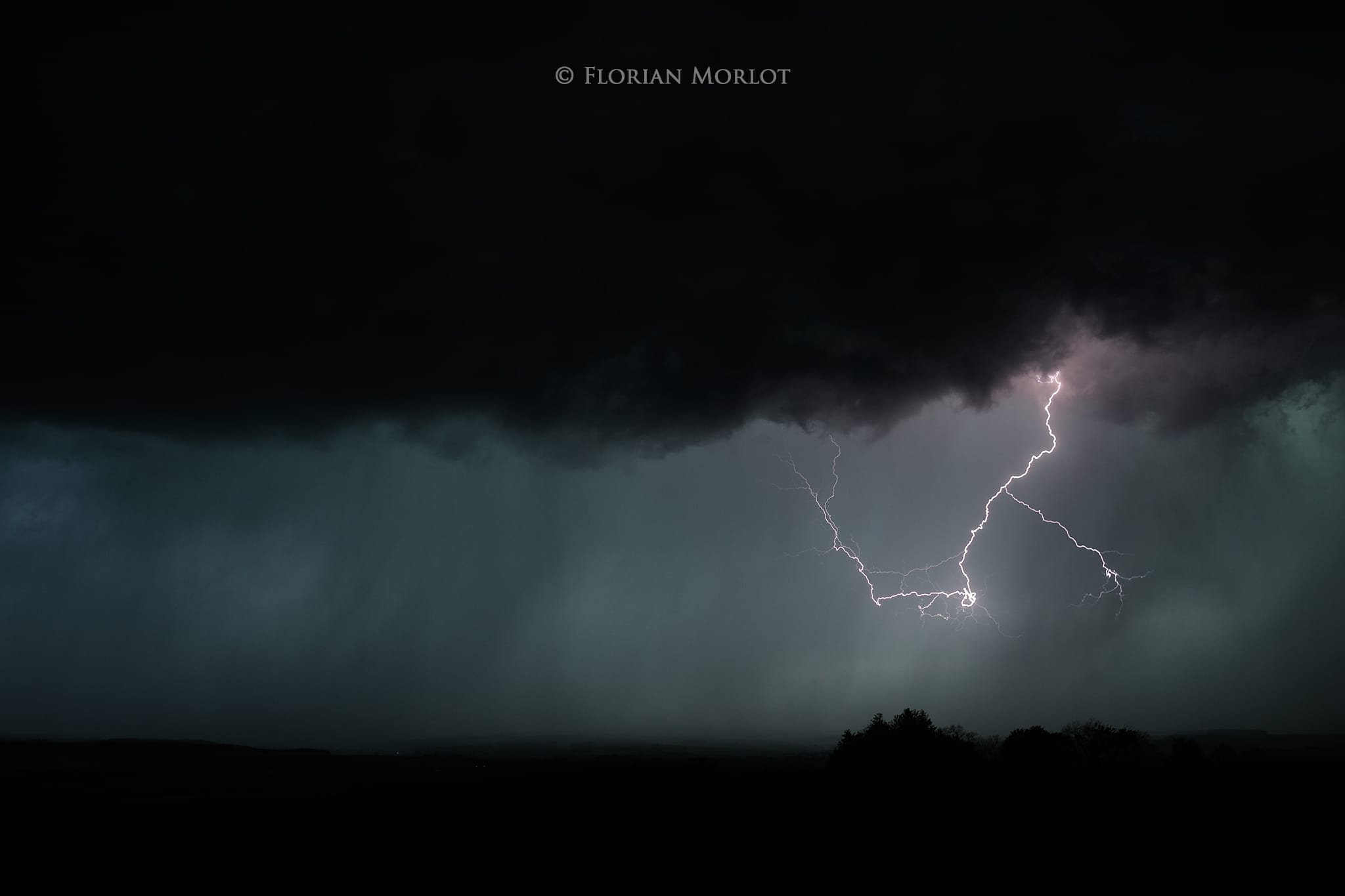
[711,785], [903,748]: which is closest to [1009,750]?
[903,748]

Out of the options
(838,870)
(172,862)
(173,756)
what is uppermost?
(838,870)

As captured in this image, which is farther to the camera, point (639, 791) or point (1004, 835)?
point (639, 791)

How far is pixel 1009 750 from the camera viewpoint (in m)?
47.5

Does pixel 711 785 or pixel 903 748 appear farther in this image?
pixel 711 785

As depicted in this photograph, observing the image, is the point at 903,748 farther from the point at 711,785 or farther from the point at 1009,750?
the point at 711,785

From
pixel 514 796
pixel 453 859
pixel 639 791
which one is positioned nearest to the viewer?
pixel 453 859

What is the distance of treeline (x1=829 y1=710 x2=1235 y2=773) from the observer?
42.1 metres

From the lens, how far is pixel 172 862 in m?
33.8

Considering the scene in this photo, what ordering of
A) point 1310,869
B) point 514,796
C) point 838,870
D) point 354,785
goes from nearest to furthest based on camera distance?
point 1310,869 < point 838,870 < point 514,796 < point 354,785

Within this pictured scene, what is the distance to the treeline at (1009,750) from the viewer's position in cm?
4206

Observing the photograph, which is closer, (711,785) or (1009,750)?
(1009,750)

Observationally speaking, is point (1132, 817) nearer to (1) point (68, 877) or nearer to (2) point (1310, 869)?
(2) point (1310, 869)

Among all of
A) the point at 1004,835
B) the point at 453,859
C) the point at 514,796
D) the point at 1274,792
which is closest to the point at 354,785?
the point at 514,796

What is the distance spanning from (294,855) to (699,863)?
2174cm
